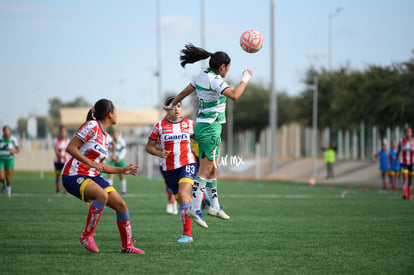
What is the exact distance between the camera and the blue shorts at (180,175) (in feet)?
32.0

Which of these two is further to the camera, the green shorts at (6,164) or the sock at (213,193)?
the green shorts at (6,164)

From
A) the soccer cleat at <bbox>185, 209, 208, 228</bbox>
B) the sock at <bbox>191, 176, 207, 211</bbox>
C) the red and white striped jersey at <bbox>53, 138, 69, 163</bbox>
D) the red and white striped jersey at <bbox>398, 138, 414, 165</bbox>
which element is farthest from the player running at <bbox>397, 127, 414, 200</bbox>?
the soccer cleat at <bbox>185, 209, 208, 228</bbox>

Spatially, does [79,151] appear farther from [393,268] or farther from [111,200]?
[393,268]

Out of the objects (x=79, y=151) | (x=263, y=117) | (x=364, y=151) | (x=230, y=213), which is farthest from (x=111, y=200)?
(x=263, y=117)

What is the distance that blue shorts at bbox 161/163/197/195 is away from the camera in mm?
9752

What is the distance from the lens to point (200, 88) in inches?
372

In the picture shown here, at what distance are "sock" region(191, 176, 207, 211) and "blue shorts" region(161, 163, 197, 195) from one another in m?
0.17

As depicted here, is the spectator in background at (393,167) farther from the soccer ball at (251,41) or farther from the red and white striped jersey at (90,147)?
the red and white striped jersey at (90,147)

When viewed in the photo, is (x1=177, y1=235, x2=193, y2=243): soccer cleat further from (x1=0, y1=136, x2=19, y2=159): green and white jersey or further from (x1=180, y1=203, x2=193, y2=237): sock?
(x1=0, y1=136, x2=19, y2=159): green and white jersey

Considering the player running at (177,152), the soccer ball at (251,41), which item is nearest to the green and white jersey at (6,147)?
the player running at (177,152)

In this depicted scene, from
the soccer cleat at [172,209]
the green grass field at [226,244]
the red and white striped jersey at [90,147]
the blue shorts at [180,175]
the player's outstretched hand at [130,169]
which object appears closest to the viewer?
the green grass field at [226,244]

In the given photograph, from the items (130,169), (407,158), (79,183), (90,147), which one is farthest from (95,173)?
(407,158)

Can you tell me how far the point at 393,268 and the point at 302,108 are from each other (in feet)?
195

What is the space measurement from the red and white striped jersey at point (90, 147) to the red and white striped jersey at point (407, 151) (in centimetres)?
1551
